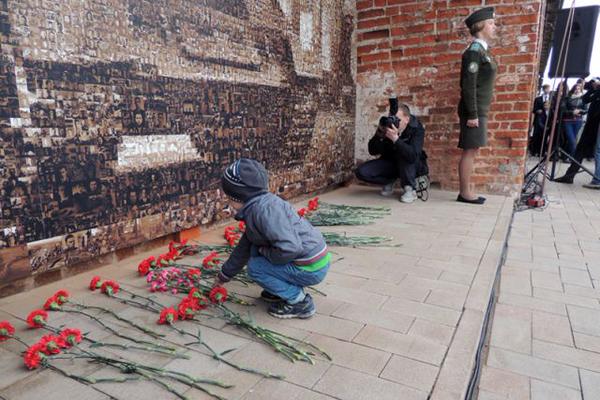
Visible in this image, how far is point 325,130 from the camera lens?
4.89m

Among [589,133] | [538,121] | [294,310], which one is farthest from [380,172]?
[538,121]

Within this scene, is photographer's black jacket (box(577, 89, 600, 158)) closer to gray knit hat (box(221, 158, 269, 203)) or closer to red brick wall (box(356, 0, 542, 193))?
red brick wall (box(356, 0, 542, 193))

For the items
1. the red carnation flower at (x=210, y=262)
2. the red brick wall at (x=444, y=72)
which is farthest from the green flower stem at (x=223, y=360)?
the red brick wall at (x=444, y=72)

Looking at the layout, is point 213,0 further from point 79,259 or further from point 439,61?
point 439,61

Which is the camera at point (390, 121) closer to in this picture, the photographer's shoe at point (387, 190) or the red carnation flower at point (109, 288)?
the photographer's shoe at point (387, 190)

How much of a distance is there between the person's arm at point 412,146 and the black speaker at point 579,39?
273 cm

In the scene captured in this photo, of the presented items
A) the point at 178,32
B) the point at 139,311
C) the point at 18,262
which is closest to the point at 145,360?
the point at 139,311

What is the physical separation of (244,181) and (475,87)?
3.30 m

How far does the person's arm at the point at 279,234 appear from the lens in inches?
68.7

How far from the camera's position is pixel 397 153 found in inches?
181

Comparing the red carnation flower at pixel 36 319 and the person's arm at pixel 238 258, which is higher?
the person's arm at pixel 238 258

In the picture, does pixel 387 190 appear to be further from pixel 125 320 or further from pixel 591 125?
pixel 591 125

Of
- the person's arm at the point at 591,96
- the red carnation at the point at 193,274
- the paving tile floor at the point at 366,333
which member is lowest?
the paving tile floor at the point at 366,333

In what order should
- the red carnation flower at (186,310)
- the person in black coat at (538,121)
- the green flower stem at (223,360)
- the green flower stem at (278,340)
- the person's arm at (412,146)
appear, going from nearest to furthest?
the green flower stem at (223,360), the green flower stem at (278,340), the red carnation flower at (186,310), the person's arm at (412,146), the person in black coat at (538,121)
